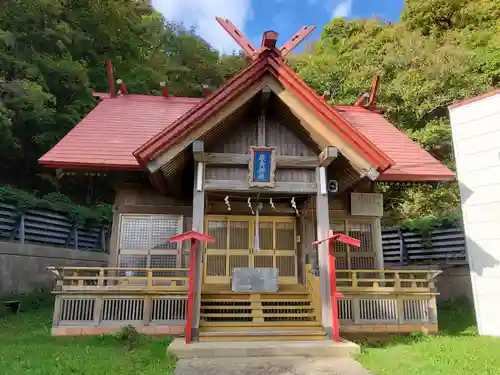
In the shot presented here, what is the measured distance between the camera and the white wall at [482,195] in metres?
8.70

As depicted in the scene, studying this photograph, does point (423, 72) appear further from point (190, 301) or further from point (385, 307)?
point (190, 301)

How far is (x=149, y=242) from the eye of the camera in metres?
10.1

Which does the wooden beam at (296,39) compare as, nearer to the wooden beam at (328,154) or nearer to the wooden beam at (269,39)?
the wooden beam at (269,39)

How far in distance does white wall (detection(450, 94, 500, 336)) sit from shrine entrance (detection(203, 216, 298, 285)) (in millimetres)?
4603

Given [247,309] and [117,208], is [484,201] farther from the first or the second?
[117,208]

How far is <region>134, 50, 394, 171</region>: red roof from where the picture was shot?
306 inches

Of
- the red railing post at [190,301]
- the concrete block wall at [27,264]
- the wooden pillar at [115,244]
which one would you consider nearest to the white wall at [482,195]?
the red railing post at [190,301]

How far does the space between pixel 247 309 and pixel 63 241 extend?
27.0 ft

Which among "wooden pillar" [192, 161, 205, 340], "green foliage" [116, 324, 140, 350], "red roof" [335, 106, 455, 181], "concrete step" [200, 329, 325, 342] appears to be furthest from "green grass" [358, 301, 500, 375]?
"green foliage" [116, 324, 140, 350]

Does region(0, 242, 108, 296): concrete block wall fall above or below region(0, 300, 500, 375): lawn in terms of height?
above

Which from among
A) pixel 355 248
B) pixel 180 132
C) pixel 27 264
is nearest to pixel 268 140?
pixel 180 132

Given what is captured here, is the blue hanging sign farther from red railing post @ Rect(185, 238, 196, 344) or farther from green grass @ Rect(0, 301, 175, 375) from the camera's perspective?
green grass @ Rect(0, 301, 175, 375)

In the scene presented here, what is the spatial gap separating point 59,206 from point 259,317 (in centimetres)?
895

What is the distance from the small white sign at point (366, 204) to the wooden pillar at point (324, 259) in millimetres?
2672
